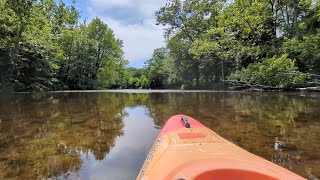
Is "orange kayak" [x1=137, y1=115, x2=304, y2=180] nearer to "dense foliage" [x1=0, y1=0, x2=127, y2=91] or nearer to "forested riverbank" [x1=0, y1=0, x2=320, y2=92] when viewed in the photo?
"forested riverbank" [x1=0, y1=0, x2=320, y2=92]

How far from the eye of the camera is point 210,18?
91.2 feet

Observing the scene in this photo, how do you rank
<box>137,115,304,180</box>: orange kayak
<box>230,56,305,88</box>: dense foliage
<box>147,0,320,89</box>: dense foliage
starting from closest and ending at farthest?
<box>137,115,304,180</box>: orange kayak → <box>230,56,305,88</box>: dense foliage → <box>147,0,320,89</box>: dense foliage

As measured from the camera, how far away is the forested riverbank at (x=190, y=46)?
1670cm

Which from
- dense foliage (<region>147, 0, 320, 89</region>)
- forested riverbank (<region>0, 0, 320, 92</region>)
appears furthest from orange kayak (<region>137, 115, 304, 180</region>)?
dense foliage (<region>147, 0, 320, 89</region>)

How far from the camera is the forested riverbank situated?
16.7 m

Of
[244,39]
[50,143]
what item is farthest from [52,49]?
[50,143]

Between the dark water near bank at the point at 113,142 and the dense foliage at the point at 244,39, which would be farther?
the dense foliage at the point at 244,39

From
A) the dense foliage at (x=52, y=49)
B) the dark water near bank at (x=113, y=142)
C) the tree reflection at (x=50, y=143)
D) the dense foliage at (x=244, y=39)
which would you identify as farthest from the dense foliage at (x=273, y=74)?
the dense foliage at (x=52, y=49)

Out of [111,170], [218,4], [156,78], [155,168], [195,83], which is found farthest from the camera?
[156,78]

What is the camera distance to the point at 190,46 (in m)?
28.5

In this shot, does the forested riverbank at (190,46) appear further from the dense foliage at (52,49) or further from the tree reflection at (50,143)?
the tree reflection at (50,143)

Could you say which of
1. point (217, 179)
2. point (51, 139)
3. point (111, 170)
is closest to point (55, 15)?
point (51, 139)

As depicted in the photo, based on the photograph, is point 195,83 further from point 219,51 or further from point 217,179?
point 217,179

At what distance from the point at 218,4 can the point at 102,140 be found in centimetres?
2301
